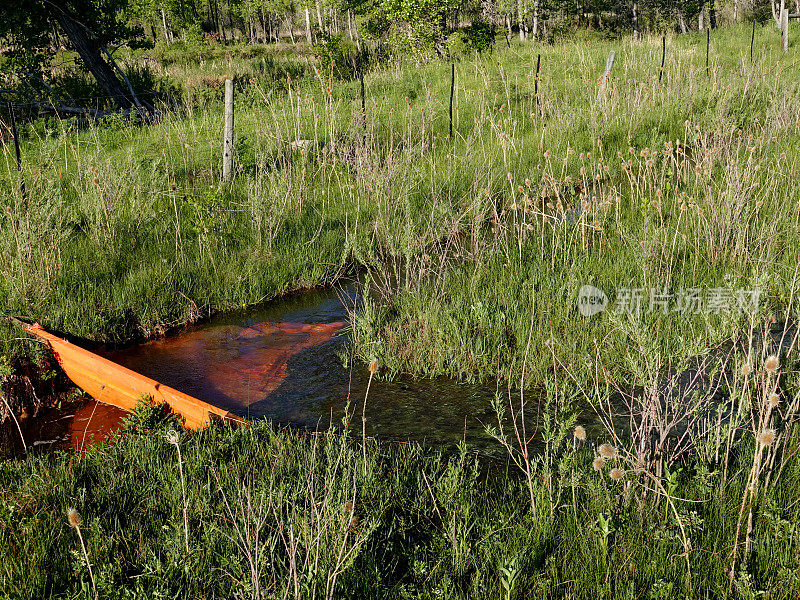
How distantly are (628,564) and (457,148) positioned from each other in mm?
7820

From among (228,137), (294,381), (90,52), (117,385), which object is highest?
(90,52)

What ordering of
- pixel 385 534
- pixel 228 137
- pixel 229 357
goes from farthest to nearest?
pixel 228 137, pixel 229 357, pixel 385 534

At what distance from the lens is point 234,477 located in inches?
121

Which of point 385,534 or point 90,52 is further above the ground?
point 90,52

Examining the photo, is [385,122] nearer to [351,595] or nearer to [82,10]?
[82,10]

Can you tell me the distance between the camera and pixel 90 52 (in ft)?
43.9

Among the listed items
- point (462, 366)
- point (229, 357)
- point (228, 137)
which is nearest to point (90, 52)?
point (228, 137)

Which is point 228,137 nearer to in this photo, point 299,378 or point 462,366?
point 299,378

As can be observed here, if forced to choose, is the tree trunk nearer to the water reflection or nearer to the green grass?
the water reflection

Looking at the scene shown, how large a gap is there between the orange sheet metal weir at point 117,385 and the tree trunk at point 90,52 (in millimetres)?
9395

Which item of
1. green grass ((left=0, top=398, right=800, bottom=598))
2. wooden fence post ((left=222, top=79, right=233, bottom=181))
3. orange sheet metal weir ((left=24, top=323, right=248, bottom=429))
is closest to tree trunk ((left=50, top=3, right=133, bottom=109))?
wooden fence post ((left=222, top=79, right=233, bottom=181))

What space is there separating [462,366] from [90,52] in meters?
12.3

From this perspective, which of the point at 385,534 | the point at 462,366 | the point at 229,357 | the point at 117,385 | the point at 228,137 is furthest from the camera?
the point at 228,137

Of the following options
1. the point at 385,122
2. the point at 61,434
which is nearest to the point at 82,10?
the point at 385,122
